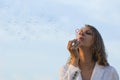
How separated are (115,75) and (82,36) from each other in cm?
128

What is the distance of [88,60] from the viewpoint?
20359 mm

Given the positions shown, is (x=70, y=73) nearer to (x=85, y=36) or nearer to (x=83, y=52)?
(x=83, y=52)

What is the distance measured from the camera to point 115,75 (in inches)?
796

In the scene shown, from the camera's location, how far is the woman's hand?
1989 centimetres

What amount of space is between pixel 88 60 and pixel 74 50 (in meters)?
0.54

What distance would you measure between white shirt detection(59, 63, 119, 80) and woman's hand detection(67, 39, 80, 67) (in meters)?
0.14

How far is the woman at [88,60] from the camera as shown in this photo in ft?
65.8

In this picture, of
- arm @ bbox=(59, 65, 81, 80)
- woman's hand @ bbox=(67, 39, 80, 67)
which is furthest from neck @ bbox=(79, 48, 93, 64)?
arm @ bbox=(59, 65, 81, 80)

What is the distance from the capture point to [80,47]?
20109 millimetres

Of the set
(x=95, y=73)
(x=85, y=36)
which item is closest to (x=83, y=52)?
(x=85, y=36)

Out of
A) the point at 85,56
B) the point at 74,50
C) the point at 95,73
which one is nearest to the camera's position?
the point at 74,50

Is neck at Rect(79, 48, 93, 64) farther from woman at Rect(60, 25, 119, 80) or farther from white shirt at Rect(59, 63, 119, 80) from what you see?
white shirt at Rect(59, 63, 119, 80)

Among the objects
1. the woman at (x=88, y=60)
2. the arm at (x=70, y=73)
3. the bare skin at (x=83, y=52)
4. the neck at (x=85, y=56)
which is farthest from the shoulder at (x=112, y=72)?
the arm at (x=70, y=73)

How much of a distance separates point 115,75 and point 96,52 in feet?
2.47
